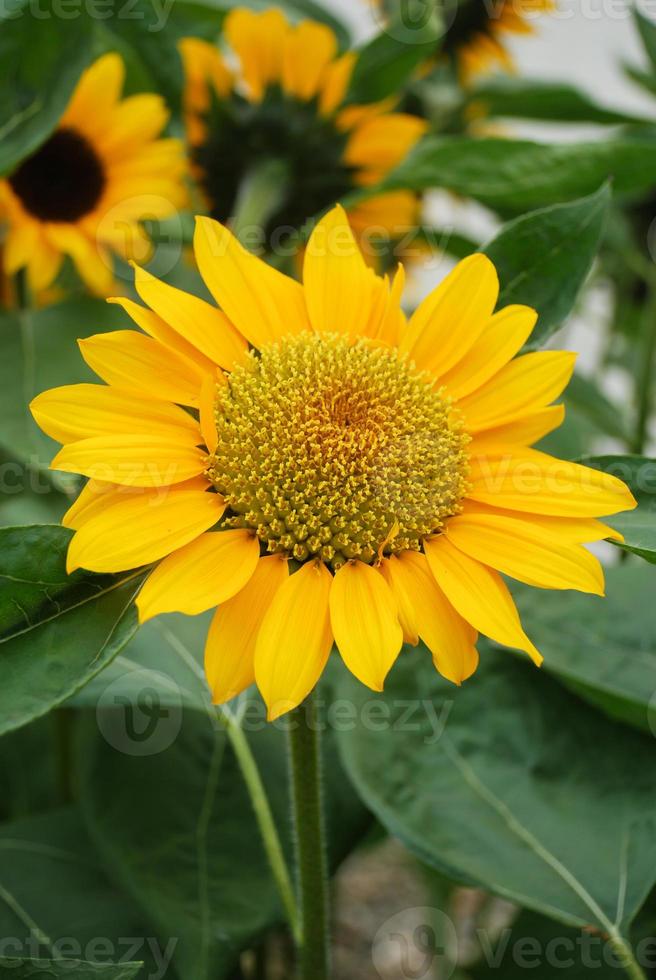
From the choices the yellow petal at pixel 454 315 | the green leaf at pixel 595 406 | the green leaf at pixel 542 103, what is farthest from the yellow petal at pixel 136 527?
the green leaf at pixel 542 103

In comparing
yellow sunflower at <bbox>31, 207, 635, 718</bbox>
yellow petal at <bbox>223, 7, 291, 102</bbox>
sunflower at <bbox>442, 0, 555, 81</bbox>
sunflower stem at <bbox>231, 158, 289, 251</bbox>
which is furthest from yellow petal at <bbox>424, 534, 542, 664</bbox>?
sunflower at <bbox>442, 0, 555, 81</bbox>

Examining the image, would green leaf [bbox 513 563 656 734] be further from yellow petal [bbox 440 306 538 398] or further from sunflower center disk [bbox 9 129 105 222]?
sunflower center disk [bbox 9 129 105 222]

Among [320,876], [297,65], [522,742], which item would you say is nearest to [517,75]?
[297,65]

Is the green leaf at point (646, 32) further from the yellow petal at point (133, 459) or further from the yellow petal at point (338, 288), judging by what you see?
the yellow petal at point (133, 459)

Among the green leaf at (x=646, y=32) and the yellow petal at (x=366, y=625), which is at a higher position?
the green leaf at (x=646, y=32)

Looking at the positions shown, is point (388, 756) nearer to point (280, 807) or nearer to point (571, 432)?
point (280, 807)

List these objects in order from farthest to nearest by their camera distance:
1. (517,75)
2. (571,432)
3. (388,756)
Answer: (517,75), (571,432), (388,756)

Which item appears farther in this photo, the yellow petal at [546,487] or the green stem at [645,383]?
the green stem at [645,383]

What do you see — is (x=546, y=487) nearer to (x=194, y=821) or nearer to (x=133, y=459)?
(x=133, y=459)
